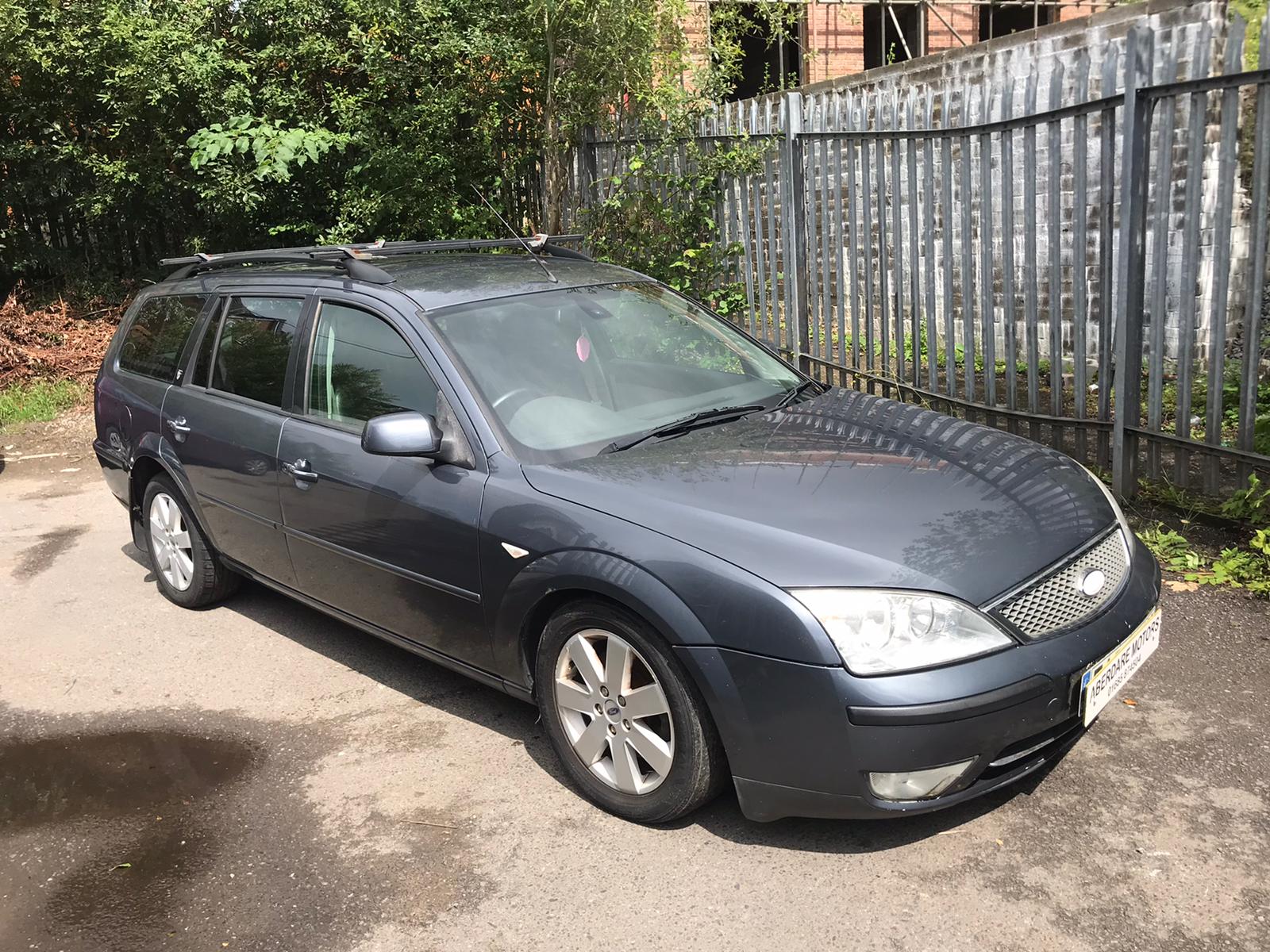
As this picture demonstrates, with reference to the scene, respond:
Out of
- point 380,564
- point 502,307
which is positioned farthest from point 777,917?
point 502,307

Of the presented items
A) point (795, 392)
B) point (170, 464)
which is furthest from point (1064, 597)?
point (170, 464)

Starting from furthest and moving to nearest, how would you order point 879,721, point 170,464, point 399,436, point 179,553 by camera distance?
1. point 179,553
2. point 170,464
3. point 399,436
4. point 879,721

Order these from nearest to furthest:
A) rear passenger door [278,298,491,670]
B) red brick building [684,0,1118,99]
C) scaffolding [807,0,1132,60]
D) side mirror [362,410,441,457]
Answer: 1. side mirror [362,410,441,457]
2. rear passenger door [278,298,491,670]
3. red brick building [684,0,1118,99]
4. scaffolding [807,0,1132,60]

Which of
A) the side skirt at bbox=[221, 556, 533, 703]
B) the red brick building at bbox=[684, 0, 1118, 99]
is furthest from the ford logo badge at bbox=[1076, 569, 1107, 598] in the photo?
the red brick building at bbox=[684, 0, 1118, 99]

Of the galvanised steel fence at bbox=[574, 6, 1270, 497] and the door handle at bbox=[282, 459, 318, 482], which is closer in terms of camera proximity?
the door handle at bbox=[282, 459, 318, 482]

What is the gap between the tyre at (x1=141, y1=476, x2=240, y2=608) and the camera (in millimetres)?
5262

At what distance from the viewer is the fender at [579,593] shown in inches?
119

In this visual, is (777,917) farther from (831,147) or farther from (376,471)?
(831,147)

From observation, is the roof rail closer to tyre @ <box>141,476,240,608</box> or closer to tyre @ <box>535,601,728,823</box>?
tyre @ <box>141,476,240,608</box>

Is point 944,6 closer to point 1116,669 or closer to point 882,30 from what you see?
point 882,30

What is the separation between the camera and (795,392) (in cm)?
440

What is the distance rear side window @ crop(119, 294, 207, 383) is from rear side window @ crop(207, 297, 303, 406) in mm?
383

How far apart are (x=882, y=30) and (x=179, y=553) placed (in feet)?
55.2

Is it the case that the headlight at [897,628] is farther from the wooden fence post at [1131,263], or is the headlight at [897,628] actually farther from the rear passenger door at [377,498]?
the wooden fence post at [1131,263]
